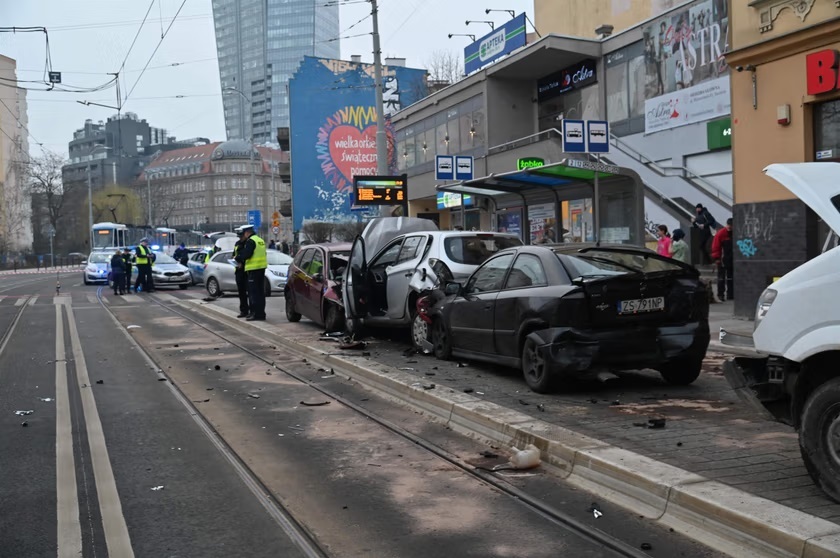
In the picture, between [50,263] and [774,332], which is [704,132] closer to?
[774,332]

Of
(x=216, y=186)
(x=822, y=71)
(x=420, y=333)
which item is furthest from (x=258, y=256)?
(x=216, y=186)

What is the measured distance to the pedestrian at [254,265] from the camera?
600 inches

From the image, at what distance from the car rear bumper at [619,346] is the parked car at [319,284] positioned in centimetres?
596

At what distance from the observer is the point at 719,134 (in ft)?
72.0

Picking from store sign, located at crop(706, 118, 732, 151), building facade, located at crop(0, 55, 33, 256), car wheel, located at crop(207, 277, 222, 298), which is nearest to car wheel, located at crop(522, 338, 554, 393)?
store sign, located at crop(706, 118, 732, 151)

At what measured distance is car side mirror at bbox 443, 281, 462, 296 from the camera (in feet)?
30.9

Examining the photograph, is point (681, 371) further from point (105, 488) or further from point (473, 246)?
point (105, 488)

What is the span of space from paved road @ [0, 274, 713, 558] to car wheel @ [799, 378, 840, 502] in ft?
2.85

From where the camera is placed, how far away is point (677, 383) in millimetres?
8148

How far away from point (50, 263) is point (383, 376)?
276ft

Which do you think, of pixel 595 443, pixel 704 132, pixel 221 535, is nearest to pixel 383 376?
pixel 595 443

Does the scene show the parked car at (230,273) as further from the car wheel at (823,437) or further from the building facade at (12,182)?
the building facade at (12,182)

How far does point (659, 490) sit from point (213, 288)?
70.2 feet

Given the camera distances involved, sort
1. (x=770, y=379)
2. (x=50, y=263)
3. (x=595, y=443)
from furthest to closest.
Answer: (x=50, y=263) → (x=595, y=443) → (x=770, y=379)
